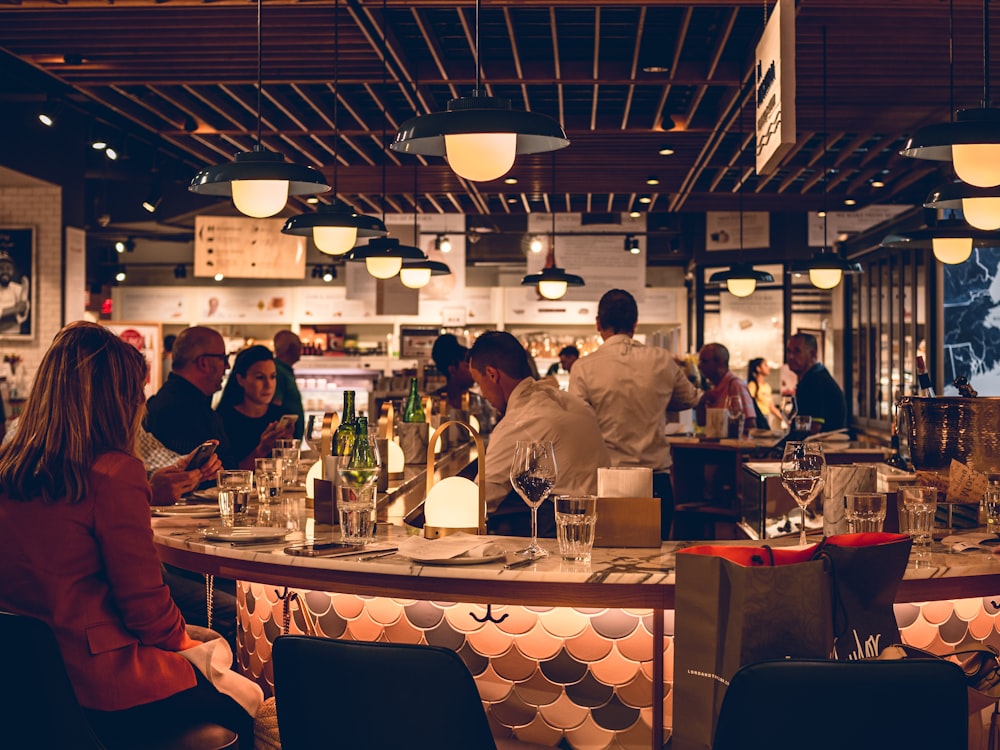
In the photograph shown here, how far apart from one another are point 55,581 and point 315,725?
2.99 feet

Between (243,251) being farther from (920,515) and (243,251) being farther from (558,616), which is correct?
(920,515)

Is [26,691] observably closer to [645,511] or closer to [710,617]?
[710,617]

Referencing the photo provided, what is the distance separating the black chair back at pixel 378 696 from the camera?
1.70 metres

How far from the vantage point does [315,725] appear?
1.80 metres

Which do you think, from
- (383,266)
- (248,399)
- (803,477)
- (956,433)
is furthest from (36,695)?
(383,266)

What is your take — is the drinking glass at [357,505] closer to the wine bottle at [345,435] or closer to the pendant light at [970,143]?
the wine bottle at [345,435]

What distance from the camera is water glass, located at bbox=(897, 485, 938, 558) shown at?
2924 mm

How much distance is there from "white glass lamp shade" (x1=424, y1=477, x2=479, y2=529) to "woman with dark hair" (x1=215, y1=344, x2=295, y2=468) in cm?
282

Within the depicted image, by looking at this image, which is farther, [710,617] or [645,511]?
[645,511]

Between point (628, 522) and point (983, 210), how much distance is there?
7.80ft

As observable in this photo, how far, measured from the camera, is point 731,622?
76.9 inches

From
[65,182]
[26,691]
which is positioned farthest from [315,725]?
[65,182]

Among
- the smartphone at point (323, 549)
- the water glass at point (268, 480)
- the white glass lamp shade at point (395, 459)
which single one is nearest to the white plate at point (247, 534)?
the smartphone at point (323, 549)

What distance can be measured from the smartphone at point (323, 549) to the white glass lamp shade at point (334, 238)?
2.45m
